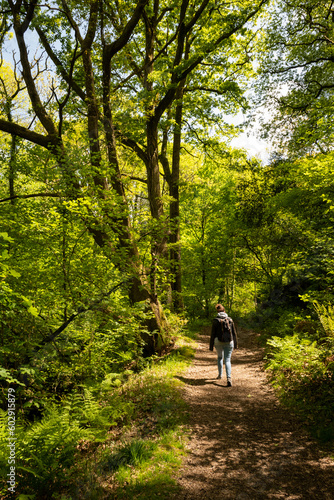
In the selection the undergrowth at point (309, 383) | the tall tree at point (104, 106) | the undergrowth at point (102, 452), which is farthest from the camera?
the tall tree at point (104, 106)

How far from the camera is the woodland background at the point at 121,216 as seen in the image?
5004 millimetres

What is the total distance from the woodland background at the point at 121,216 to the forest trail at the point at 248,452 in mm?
478

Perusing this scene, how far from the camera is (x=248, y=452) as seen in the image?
431cm

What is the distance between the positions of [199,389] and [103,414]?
2619mm

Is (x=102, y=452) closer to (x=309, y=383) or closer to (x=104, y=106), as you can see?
(x=309, y=383)

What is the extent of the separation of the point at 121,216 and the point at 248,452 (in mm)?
4832

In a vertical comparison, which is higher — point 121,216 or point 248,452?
point 121,216

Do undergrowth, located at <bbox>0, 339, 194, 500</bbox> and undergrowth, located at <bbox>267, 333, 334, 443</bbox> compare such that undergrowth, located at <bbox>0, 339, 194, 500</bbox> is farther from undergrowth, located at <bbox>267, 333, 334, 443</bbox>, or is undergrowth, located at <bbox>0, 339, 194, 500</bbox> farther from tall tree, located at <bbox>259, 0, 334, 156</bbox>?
tall tree, located at <bbox>259, 0, 334, 156</bbox>

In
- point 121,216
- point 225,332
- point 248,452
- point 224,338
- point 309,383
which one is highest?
point 121,216

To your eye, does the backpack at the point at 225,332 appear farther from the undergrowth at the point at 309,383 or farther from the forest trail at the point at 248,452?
the undergrowth at the point at 309,383

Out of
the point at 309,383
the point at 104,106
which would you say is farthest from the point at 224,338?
the point at 104,106

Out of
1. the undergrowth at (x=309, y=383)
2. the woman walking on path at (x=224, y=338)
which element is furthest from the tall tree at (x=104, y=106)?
the undergrowth at (x=309, y=383)

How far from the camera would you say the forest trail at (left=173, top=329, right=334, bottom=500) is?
349cm

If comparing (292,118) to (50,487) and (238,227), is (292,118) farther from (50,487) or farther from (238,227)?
(50,487)
